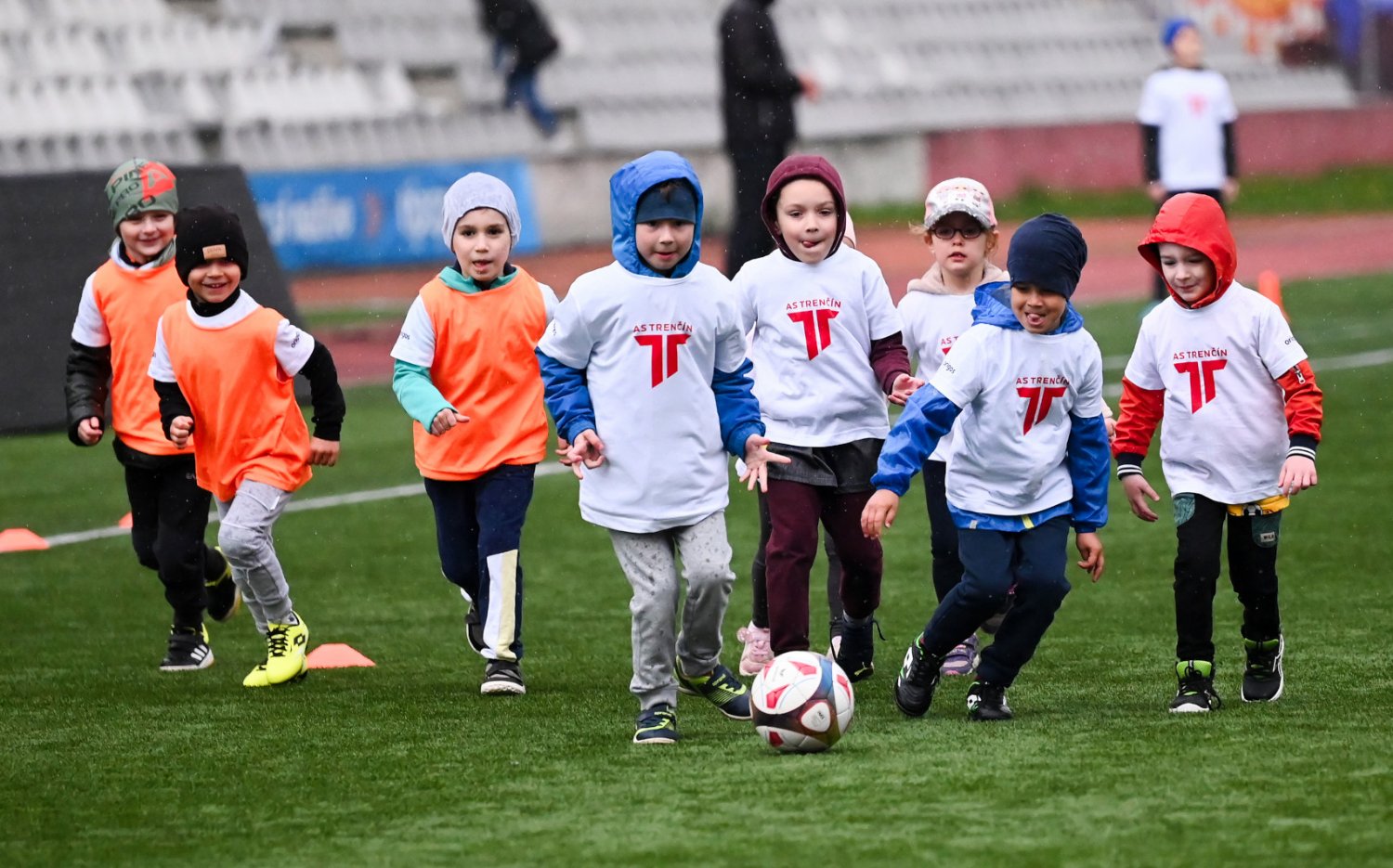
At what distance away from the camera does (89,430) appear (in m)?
7.14

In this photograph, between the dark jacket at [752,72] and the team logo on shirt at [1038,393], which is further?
the dark jacket at [752,72]

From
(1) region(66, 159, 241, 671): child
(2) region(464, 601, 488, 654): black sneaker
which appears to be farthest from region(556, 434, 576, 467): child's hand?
(1) region(66, 159, 241, 671): child

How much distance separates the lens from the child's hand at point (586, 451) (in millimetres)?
5594

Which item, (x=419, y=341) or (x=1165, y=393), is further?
(x=419, y=341)

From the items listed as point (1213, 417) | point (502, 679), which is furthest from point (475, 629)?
point (1213, 417)

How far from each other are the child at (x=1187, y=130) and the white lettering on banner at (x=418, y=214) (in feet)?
25.1

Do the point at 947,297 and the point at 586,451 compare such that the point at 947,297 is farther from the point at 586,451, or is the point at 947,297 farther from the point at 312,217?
the point at 312,217

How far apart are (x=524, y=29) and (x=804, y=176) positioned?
18382 mm

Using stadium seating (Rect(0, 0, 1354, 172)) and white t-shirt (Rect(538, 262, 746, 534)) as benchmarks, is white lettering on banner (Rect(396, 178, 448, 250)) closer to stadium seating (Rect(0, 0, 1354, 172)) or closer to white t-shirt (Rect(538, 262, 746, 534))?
stadium seating (Rect(0, 0, 1354, 172))

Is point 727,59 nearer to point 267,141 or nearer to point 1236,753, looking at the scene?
point 267,141

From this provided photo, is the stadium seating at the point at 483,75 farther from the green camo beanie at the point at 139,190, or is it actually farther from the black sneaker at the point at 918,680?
the black sneaker at the point at 918,680

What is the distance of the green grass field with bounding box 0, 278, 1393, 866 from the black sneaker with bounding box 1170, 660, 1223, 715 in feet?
0.21

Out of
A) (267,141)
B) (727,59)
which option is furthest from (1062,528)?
(267,141)

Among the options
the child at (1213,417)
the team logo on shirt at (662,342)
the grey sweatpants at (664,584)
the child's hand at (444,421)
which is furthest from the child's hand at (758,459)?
the child at (1213,417)
